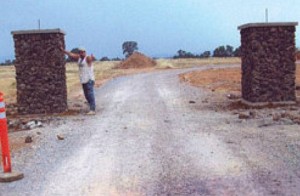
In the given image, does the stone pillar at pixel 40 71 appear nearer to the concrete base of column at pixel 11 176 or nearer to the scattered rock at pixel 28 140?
the scattered rock at pixel 28 140

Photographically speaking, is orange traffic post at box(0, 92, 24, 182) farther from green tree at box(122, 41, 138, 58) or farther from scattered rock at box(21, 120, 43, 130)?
green tree at box(122, 41, 138, 58)

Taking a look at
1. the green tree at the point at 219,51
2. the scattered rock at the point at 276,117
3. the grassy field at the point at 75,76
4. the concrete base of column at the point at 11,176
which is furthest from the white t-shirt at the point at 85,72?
the green tree at the point at 219,51

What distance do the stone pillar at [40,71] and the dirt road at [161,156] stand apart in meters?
2.17

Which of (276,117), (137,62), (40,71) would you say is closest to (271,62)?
(276,117)

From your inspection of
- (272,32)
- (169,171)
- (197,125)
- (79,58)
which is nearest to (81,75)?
(79,58)

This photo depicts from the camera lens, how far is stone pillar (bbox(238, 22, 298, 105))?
1711 centimetres

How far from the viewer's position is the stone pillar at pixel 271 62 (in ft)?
56.1

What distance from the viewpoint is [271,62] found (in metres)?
17.2

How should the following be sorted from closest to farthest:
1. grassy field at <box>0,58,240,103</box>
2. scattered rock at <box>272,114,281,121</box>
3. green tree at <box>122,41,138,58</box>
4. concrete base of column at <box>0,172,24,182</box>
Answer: concrete base of column at <box>0,172,24,182</box> < scattered rock at <box>272,114,281,121</box> < grassy field at <box>0,58,240,103</box> < green tree at <box>122,41,138,58</box>

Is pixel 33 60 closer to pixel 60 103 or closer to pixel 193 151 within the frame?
pixel 60 103

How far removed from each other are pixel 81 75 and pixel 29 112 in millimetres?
2365

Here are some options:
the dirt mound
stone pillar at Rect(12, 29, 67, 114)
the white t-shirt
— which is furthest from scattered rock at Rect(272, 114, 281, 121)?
the dirt mound

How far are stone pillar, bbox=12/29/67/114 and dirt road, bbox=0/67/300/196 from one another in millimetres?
2169

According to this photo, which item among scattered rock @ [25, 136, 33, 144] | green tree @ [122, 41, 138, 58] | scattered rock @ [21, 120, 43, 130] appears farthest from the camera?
green tree @ [122, 41, 138, 58]
